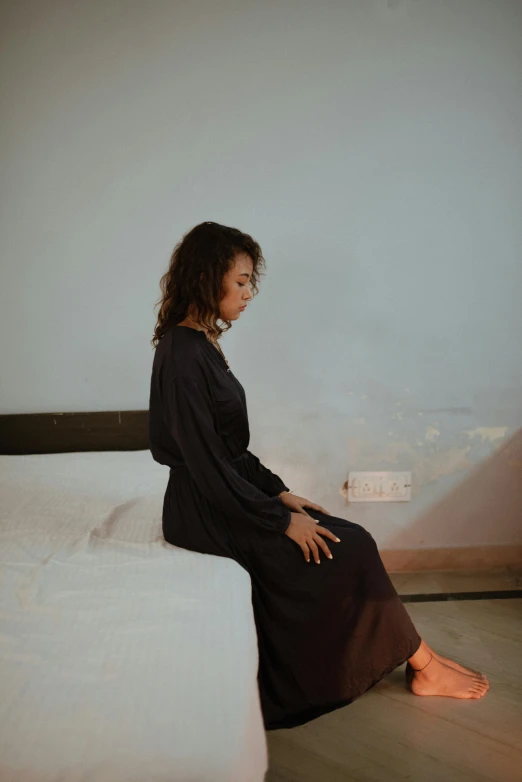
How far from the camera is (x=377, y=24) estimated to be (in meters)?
2.10

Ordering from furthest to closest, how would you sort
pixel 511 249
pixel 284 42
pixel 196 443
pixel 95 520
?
pixel 511 249
pixel 284 42
pixel 95 520
pixel 196 443

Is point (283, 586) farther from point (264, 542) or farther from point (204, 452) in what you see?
point (204, 452)

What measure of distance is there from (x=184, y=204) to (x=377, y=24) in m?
0.88

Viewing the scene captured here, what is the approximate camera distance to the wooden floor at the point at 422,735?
1341 mm

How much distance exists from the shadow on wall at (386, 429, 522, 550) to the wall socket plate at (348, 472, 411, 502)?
0.46 ft

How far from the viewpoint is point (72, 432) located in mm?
2227

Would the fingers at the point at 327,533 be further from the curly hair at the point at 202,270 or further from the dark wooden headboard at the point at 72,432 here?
the dark wooden headboard at the point at 72,432

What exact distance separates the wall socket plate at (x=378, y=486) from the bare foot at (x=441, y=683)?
79 cm

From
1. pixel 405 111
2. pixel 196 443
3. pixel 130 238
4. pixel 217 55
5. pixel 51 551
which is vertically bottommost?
pixel 51 551

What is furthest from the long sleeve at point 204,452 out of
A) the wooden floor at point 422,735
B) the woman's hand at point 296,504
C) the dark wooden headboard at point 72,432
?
the dark wooden headboard at point 72,432

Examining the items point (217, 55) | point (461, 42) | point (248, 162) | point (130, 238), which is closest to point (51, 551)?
point (130, 238)

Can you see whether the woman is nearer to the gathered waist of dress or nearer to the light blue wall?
the gathered waist of dress

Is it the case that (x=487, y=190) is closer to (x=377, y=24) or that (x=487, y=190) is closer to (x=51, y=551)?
(x=377, y=24)

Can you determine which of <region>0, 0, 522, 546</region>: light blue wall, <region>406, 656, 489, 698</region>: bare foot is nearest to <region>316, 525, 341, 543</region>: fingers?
<region>406, 656, 489, 698</region>: bare foot
